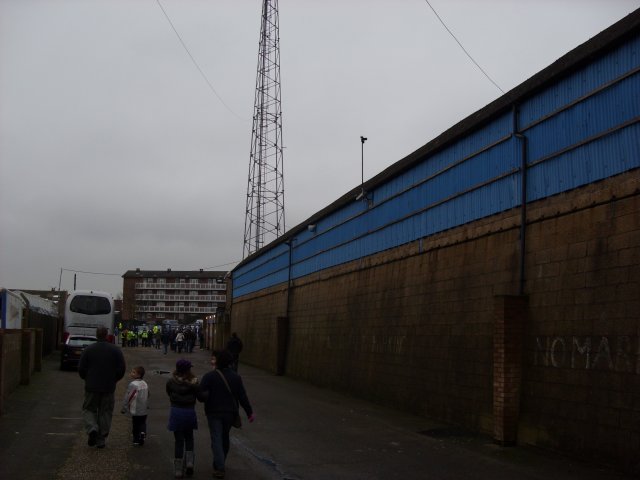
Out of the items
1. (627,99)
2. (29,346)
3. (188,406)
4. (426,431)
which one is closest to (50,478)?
(188,406)

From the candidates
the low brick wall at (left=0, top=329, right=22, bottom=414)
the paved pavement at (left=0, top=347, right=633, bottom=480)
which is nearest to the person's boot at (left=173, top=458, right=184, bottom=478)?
the paved pavement at (left=0, top=347, right=633, bottom=480)

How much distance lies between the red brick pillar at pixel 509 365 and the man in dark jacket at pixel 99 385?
232 inches

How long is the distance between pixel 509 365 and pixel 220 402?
16.3ft

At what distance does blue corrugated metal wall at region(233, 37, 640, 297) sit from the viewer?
9148mm

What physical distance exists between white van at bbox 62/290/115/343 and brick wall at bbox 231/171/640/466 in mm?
15794

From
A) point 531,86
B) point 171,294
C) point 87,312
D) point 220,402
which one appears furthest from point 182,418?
point 171,294

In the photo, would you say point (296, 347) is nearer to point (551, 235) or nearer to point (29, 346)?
point (29, 346)

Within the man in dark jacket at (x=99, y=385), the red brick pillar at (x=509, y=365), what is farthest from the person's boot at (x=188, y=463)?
the red brick pillar at (x=509, y=365)

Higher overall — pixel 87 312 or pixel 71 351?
pixel 87 312

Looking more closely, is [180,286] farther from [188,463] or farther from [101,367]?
[188,463]

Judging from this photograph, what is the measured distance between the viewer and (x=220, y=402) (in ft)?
25.9

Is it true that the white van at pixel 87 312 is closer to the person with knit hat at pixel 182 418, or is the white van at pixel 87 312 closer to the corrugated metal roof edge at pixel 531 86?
the corrugated metal roof edge at pixel 531 86

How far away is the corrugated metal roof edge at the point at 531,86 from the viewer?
30.0 feet

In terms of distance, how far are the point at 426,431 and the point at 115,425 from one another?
5627 mm
